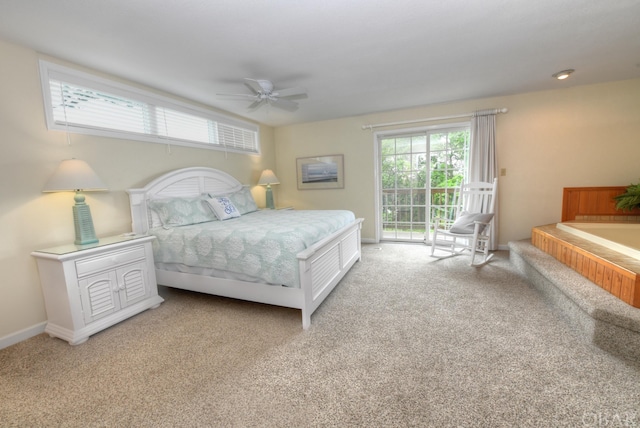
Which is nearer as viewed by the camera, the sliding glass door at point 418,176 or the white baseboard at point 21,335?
the white baseboard at point 21,335

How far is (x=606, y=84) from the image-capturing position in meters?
3.26

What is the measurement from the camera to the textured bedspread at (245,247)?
80.5 inches

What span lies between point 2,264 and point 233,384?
2063 mm

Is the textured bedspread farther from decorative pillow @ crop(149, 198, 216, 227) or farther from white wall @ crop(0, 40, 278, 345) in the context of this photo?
white wall @ crop(0, 40, 278, 345)

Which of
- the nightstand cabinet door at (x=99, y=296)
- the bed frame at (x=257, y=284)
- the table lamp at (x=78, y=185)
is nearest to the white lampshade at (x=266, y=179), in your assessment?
the bed frame at (x=257, y=284)

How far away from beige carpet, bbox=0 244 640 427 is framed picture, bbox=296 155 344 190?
→ 2.80 metres

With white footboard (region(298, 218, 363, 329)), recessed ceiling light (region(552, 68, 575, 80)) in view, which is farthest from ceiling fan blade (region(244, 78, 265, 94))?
recessed ceiling light (region(552, 68, 575, 80))

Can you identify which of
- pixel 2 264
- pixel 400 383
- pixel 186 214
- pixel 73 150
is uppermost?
pixel 73 150

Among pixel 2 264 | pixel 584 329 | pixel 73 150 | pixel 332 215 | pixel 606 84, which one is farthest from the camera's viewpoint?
pixel 606 84

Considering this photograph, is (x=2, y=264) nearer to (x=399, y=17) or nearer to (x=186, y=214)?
(x=186, y=214)

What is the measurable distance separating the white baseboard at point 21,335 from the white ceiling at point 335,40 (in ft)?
7.41

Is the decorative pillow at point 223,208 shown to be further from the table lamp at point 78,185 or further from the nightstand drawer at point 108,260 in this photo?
the table lamp at point 78,185

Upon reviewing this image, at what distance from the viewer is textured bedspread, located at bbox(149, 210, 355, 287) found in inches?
80.5

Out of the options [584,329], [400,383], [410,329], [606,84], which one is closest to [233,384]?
[400,383]
